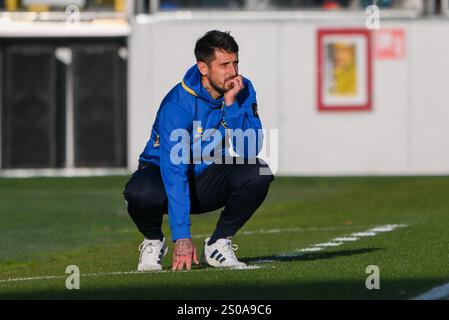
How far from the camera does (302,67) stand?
29.9 m

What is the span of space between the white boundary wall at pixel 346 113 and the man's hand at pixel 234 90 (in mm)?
19803

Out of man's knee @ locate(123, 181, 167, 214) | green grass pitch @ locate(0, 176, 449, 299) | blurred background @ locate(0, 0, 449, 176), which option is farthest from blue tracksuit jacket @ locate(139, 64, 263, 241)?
blurred background @ locate(0, 0, 449, 176)

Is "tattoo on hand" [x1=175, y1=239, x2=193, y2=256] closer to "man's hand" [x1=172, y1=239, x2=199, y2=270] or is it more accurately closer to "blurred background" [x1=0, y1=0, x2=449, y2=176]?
"man's hand" [x1=172, y1=239, x2=199, y2=270]

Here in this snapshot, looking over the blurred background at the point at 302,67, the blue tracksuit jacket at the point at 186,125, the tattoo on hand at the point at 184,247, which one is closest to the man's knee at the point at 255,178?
the blue tracksuit jacket at the point at 186,125

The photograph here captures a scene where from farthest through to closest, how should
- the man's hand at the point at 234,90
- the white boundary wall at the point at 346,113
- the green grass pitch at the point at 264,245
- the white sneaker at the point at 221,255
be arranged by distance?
1. the white boundary wall at the point at 346,113
2. the white sneaker at the point at 221,255
3. the man's hand at the point at 234,90
4. the green grass pitch at the point at 264,245

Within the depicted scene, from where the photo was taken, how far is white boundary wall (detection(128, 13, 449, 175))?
97.6 ft

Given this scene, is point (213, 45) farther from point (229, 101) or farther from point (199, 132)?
point (199, 132)

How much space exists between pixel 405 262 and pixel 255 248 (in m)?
2.53

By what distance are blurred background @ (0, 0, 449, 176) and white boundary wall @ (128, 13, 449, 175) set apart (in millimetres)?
21

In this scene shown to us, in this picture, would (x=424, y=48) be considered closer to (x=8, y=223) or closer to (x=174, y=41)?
(x=174, y=41)

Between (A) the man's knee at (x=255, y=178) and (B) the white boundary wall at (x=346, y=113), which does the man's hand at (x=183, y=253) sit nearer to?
(A) the man's knee at (x=255, y=178)

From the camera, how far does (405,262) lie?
10195 millimetres

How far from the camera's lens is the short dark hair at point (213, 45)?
967 cm
